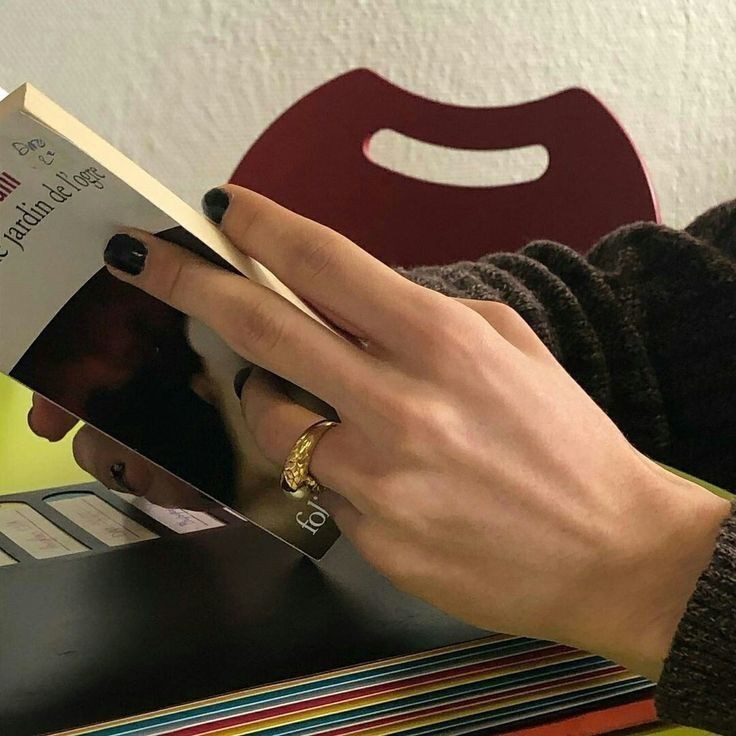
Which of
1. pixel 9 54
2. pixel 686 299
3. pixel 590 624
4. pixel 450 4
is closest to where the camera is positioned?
pixel 590 624

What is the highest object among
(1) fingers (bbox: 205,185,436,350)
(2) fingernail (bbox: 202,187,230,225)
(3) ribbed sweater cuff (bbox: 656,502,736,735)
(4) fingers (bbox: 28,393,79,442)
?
(2) fingernail (bbox: 202,187,230,225)

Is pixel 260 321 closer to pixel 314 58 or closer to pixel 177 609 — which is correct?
pixel 177 609

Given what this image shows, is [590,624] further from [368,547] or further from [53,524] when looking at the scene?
[53,524]

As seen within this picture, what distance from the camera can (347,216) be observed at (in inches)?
37.6

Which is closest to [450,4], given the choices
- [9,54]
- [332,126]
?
[332,126]

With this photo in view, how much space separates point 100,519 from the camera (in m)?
0.42

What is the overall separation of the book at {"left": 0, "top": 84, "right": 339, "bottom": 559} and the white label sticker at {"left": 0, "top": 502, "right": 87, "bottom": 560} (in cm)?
5

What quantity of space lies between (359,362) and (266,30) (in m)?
0.97

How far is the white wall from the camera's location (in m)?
1.12

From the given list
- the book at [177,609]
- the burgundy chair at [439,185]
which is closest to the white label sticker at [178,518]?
the book at [177,609]

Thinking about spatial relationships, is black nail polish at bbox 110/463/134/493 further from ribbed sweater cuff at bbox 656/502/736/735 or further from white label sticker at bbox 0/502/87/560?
ribbed sweater cuff at bbox 656/502/736/735

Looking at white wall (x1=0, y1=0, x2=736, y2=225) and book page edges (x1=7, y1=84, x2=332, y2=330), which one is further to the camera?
white wall (x1=0, y1=0, x2=736, y2=225)

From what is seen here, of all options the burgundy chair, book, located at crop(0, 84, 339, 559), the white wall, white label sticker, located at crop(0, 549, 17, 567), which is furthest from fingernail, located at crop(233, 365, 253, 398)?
the white wall

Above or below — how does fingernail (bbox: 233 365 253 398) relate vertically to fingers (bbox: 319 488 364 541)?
above
